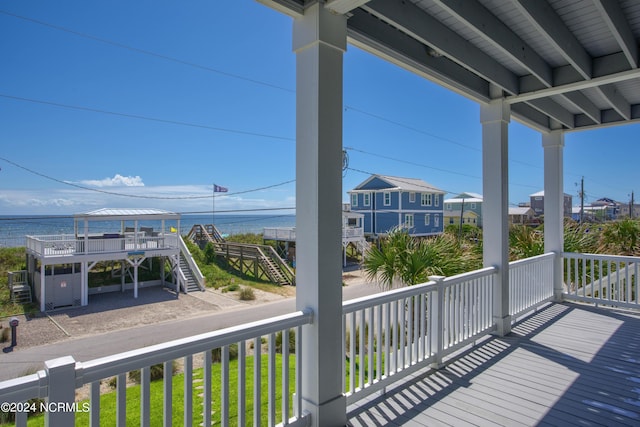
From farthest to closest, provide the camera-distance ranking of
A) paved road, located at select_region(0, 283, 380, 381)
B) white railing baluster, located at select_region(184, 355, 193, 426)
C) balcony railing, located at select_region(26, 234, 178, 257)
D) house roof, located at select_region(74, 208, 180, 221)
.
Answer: house roof, located at select_region(74, 208, 180, 221) → balcony railing, located at select_region(26, 234, 178, 257) → paved road, located at select_region(0, 283, 380, 381) → white railing baluster, located at select_region(184, 355, 193, 426)

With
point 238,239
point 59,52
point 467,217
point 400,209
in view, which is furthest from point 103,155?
point 467,217

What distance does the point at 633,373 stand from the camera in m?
2.85

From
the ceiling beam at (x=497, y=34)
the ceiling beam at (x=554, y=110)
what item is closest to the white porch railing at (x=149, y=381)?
the ceiling beam at (x=497, y=34)

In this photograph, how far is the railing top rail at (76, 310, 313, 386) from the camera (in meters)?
1.19

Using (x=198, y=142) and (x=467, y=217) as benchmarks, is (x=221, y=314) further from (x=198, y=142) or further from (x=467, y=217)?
(x=198, y=142)

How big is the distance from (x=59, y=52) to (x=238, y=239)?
47.5 ft

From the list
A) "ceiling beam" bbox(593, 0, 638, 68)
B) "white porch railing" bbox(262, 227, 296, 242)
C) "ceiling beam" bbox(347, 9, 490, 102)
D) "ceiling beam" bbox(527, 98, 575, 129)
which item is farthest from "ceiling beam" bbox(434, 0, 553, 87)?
"white porch railing" bbox(262, 227, 296, 242)

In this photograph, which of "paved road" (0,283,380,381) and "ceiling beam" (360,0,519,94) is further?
"paved road" (0,283,380,381)

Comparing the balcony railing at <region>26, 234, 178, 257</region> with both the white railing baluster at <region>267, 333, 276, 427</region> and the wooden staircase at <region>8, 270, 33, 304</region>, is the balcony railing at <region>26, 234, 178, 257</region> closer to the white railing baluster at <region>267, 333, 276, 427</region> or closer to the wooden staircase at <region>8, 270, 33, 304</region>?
the wooden staircase at <region>8, 270, 33, 304</region>

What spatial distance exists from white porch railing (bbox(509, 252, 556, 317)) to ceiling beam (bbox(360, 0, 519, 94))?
2.19 metres

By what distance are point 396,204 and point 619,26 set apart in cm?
2069

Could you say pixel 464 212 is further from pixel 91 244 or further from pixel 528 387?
pixel 528 387

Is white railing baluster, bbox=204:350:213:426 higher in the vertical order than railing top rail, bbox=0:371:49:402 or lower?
lower

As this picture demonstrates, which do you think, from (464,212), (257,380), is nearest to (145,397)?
(257,380)
